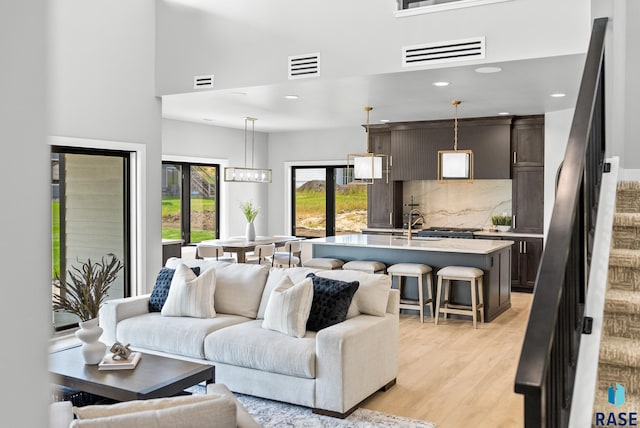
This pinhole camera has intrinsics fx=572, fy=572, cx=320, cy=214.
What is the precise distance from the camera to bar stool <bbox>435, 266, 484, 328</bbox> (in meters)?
6.38

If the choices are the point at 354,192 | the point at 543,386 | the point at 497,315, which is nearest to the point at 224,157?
the point at 354,192

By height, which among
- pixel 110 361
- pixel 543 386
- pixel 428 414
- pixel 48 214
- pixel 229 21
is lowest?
pixel 428 414

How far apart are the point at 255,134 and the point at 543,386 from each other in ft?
33.1

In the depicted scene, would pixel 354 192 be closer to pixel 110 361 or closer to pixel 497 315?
pixel 497 315

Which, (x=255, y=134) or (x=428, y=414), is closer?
(x=428, y=414)

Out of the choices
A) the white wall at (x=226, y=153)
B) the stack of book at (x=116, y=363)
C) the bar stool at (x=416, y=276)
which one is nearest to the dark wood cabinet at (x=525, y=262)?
the bar stool at (x=416, y=276)

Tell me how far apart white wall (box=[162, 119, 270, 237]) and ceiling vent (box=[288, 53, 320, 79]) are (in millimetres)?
3948

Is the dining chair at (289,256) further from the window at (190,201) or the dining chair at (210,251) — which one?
the window at (190,201)

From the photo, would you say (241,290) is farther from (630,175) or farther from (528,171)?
(528,171)

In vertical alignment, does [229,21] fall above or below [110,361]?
above

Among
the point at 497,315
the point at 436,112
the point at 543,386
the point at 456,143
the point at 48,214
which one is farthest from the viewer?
the point at 456,143

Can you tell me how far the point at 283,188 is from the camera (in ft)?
36.5

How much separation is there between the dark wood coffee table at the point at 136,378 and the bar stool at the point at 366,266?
346 cm

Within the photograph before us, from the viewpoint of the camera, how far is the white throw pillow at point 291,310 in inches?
162
